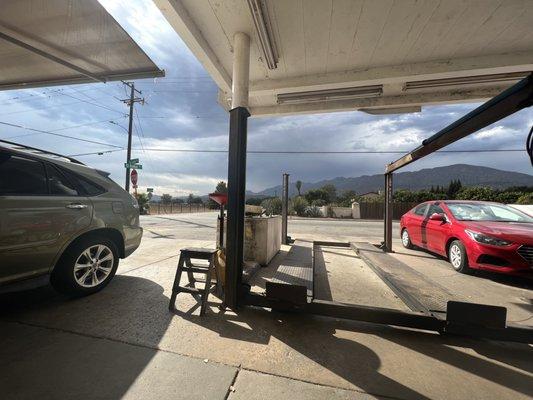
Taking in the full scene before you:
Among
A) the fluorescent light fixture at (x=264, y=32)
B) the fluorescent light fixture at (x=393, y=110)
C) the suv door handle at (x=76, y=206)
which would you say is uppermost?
the fluorescent light fixture at (x=264, y=32)

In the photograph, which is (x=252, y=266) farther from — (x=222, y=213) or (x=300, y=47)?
(x=300, y=47)

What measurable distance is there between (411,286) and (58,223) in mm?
4518

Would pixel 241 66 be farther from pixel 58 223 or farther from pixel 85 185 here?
pixel 58 223

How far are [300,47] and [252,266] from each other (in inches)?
141

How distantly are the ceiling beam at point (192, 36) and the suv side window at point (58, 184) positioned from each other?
2354 mm

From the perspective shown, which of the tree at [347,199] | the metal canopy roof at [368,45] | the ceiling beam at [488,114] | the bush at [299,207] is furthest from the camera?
the tree at [347,199]

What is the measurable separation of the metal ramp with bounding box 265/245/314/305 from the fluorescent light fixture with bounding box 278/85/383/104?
3447mm

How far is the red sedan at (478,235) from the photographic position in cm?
425

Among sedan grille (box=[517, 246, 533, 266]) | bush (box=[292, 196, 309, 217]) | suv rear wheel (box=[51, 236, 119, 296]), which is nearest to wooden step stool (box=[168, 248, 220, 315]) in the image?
suv rear wheel (box=[51, 236, 119, 296])

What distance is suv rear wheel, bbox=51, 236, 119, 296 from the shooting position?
10.3ft

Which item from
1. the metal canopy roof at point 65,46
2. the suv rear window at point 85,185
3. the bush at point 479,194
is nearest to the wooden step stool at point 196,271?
the suv rear window at point 85,185

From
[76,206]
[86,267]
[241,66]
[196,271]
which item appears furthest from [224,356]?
[241,66]

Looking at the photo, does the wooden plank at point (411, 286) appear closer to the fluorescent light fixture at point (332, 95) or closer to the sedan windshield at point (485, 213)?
the sedan windshield at point (485, 213)

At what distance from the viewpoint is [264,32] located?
3.62 m
